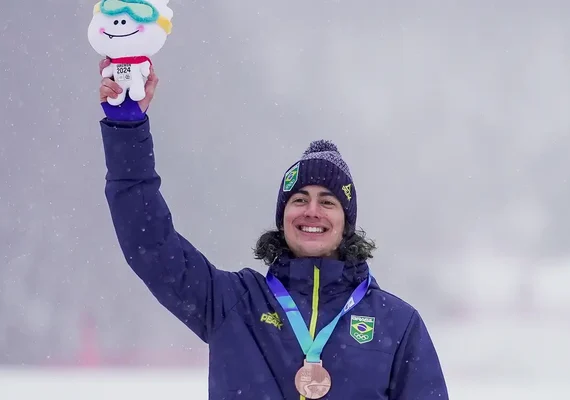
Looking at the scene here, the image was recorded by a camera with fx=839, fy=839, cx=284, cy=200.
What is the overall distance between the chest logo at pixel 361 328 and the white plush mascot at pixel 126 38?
32.3 inches

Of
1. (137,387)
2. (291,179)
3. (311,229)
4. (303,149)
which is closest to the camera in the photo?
(311,229)

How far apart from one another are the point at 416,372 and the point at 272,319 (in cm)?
41

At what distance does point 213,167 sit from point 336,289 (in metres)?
8.25

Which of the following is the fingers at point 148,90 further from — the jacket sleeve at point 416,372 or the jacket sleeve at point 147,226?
the jacket sleeve at point 416,372

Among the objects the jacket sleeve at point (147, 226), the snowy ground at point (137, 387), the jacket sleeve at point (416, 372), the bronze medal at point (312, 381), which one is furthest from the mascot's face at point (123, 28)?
the snowy ground at point (137, 387)

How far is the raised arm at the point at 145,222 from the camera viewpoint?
2.06 meters

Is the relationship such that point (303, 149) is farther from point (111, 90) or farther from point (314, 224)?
point (111, 90)

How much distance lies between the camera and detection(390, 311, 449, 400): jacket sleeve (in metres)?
2.22

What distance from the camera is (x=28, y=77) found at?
10.8m

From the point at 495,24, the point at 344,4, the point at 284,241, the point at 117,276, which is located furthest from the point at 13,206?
the point at 284,241

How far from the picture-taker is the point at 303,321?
7.28 ft

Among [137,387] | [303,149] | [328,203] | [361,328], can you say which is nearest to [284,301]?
[361,328]

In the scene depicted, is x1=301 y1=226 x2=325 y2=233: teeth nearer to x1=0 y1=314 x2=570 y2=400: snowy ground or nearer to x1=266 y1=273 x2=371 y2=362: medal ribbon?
x1=266 y1=273 x2=371 y2=362: medal ribbon

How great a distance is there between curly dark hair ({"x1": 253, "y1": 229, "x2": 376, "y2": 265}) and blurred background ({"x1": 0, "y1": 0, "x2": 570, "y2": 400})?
5.69 m
